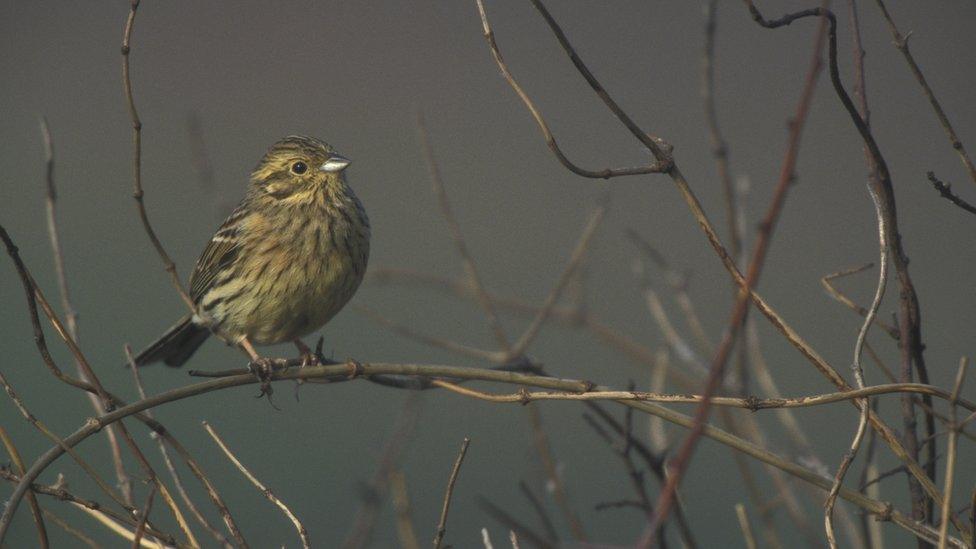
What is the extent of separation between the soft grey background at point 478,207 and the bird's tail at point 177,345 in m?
1.99

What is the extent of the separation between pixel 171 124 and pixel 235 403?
573 centimetres

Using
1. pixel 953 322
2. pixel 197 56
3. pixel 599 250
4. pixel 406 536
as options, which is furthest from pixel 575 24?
pixel 406 536

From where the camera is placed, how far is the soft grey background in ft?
27.5

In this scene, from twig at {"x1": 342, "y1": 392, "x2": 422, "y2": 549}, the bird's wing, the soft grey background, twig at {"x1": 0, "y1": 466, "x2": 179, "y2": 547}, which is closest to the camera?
twig at {"x1": 0, "y1": 466, "x2": 179, "y2": 547}

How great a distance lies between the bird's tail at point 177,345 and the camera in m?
4.71

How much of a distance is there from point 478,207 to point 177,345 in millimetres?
7736

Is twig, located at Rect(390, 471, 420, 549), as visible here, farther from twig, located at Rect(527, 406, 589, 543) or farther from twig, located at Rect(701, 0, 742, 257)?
twig, located at Rect(701, 0, 742, 257)

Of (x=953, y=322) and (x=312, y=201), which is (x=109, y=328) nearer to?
(x=312, y=201)

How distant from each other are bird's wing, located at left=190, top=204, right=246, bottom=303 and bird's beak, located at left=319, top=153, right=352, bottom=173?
40 cm

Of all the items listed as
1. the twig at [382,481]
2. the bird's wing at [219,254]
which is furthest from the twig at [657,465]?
the bird's wing at [219,254]

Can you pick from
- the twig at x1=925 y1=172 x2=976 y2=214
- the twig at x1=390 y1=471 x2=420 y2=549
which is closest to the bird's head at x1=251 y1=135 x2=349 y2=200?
the twig at x1=390 y1=471 x2=420 y2=549

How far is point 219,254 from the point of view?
4.70 meters

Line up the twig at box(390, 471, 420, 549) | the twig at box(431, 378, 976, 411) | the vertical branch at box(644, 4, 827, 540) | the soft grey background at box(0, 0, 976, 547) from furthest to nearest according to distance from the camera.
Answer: the soft grey background at box(0, 0, 976, 547) → the twig at box(390, 471, 420, 549) → the twig at box(431, 378, 976, 411) → the vertical branch at box(644, 4, 827, 540)

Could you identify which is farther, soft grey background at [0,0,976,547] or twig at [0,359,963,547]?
soft grey background at [0,0,976,547]
